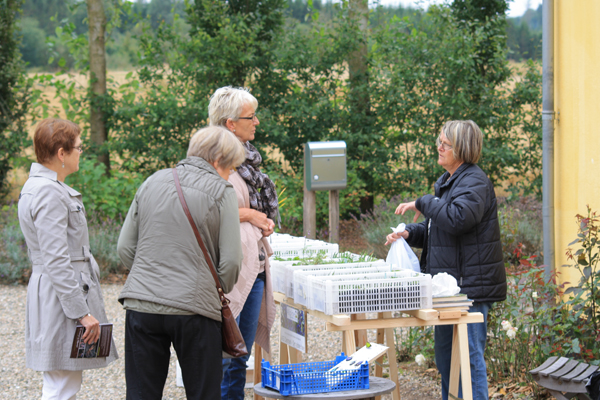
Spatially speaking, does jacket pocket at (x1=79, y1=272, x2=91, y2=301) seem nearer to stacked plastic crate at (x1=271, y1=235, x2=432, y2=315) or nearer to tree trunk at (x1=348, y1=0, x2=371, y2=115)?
stacked plastic crate at (x1=271, y1=235, x2=432, y2=315)

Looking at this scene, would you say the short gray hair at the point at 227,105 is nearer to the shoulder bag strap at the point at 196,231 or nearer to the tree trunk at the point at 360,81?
the shoulder bag strap at the point at 196,231

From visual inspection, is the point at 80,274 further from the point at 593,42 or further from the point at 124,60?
the point at 124,60

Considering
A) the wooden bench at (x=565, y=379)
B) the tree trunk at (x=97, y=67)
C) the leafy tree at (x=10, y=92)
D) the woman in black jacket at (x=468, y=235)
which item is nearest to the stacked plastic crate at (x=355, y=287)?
the woman in black jacket at (x=468, y=235)

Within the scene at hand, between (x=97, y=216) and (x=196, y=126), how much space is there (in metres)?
2.30

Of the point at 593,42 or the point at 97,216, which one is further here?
the point at 97,216

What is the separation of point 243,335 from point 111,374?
2205 millimetres

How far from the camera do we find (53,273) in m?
2.89

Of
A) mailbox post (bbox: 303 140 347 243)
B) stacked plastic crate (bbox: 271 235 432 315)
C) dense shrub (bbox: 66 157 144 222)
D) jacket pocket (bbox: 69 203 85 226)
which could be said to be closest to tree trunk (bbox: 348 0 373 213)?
mailbox post (bbox: 303 140 347 243)

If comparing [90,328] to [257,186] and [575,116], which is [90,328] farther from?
[575,116]

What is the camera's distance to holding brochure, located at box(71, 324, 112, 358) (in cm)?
297

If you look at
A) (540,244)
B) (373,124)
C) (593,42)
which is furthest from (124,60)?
(593,42)

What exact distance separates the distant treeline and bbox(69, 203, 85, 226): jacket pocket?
28.2ft

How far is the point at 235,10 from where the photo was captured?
36.6ft

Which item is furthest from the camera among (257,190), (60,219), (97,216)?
(97,216)
